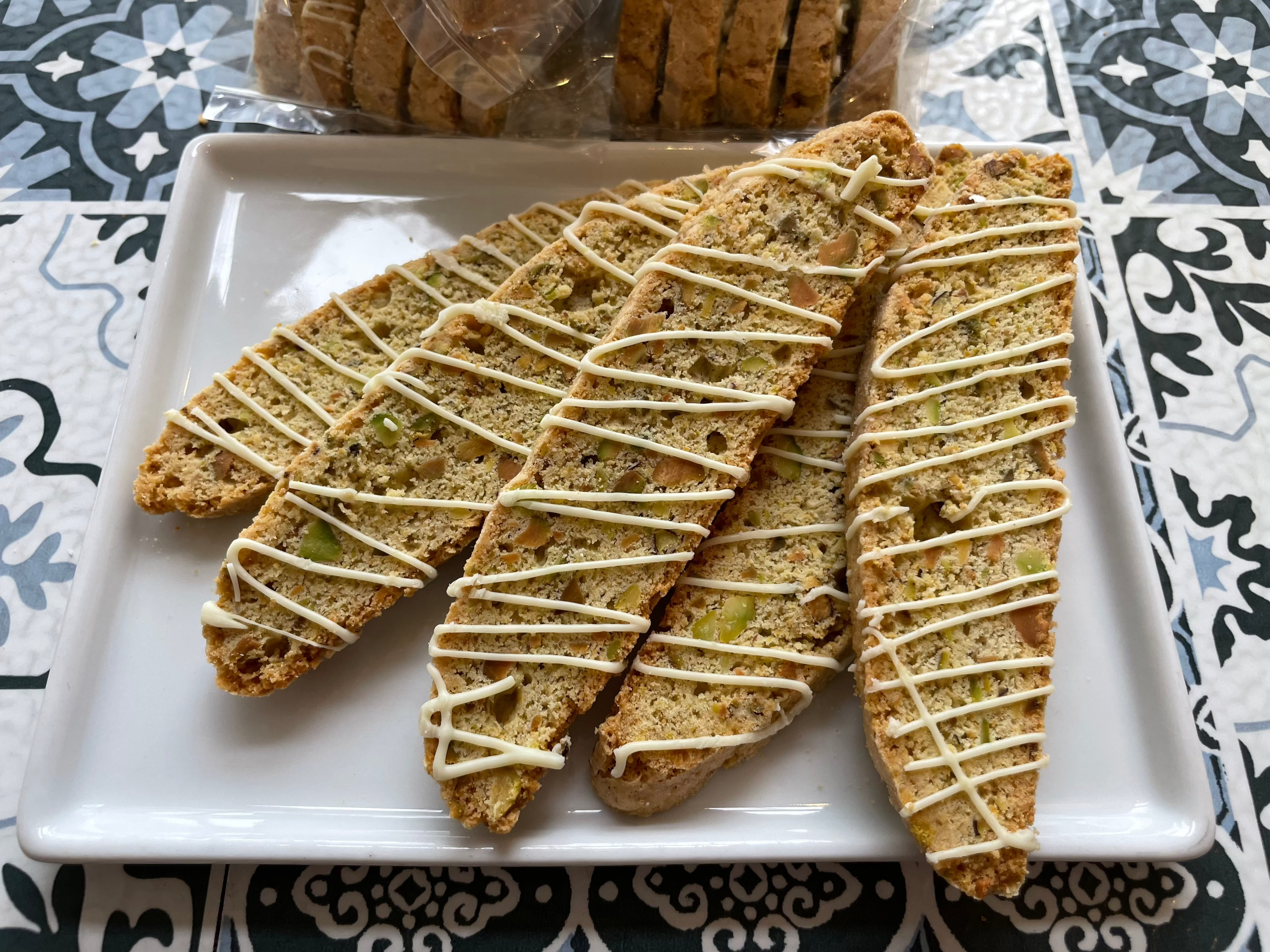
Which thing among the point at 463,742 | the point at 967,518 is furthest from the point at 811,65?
the point at 463,742

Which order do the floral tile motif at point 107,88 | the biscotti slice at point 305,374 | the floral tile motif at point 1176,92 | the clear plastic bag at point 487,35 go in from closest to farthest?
the biscotti slice at point 305,374 < the clear plastic bag at point 487,35 < the floral tile motif at point 107,88 < the floral tile motif at point 1176,92

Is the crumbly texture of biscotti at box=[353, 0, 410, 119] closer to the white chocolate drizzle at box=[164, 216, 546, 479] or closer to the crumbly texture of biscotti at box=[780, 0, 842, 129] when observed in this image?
the white chocolate drizzle at box=[164, 216, 546, 479]

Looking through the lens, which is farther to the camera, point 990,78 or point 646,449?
point 990,78

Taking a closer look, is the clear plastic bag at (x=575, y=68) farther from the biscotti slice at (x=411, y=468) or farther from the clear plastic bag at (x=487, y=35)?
the biscotti slice at (x=411, y=468)

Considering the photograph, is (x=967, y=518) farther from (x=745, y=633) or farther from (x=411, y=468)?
(x=411, y=468)

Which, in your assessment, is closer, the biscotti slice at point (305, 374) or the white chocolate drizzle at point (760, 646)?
the white chocolate drizzle at point (760, 646)

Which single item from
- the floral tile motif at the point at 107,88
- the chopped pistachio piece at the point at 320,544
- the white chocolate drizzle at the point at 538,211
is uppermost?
the floral tile motif at the point at 107,88

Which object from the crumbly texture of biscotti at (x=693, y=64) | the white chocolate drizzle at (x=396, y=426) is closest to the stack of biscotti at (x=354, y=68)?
the crumbly texture of biscotti at (x=693, y=64)
